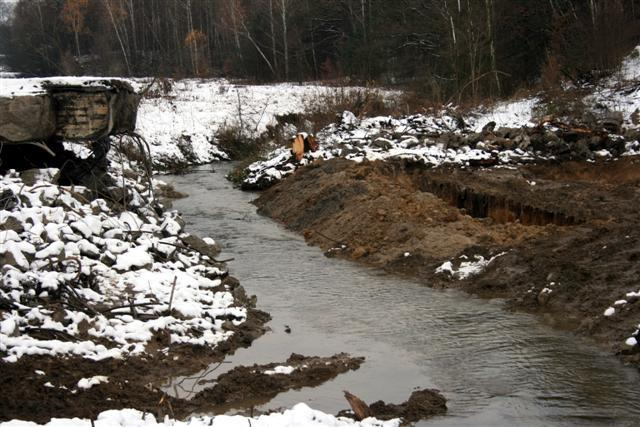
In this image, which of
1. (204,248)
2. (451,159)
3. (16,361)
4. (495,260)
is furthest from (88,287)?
(451,159)

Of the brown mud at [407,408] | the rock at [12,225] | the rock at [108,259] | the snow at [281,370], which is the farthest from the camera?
the rock at [108,259]

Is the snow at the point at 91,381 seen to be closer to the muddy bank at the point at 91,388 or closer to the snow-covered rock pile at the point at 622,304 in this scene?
the muddy bank at the point at 91,388

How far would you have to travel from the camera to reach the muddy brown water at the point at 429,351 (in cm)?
675

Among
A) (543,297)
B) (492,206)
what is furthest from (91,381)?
(492,206)

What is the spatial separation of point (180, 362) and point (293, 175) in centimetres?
1198

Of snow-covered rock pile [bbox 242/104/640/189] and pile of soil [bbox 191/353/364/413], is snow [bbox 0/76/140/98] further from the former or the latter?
snow-covered rock pile [bbox 242/104/640/189]

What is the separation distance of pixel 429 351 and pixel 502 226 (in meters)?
5.18

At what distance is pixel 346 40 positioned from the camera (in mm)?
46938

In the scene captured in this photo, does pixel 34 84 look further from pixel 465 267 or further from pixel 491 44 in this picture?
pixel 491 44

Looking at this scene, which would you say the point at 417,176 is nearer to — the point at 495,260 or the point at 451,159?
the point at 451,159

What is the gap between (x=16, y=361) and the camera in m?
6.91

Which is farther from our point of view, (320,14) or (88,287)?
(320,14)

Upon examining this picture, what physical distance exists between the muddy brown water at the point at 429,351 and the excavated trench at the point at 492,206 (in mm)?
3550

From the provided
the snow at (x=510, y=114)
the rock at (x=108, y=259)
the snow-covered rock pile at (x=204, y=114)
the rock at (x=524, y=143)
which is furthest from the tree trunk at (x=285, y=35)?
the rock at (x=108, y=259)
